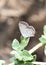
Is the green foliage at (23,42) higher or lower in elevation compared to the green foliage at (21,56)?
higher

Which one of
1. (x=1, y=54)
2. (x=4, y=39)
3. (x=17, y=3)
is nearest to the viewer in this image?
(x=1, y=54)

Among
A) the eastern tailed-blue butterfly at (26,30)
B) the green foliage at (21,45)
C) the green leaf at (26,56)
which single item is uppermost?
the eastern tailed-blue butterfly at (26,30)

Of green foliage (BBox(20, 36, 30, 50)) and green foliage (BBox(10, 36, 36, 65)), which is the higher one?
green foliage (BBox(20, 36, 30, 50))

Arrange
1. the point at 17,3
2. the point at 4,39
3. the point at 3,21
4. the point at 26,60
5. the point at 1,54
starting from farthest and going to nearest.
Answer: the point at 17,3 < the point at 3,21 < the point at 4,39 < the point at 1,54 < the point at 26,60

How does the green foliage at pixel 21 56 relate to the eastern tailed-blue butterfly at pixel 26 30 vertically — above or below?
below

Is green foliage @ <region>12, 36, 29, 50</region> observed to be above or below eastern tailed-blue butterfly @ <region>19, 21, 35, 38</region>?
below

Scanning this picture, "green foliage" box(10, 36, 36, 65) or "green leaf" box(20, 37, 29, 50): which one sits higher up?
"green leaf" box(20, 37, 29, 50)

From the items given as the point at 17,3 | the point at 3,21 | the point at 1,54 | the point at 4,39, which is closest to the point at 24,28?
the point at 1,54

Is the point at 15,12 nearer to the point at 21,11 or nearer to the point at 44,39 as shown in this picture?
the point at 21,11

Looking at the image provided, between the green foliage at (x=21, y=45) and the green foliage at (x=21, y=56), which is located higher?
the green foliage at (x=21, y=45)

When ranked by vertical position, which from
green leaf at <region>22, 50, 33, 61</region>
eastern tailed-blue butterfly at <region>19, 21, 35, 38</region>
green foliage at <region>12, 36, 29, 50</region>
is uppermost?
eastern tailed-blue butterfly at <region>19, 21, 35, 38</region>

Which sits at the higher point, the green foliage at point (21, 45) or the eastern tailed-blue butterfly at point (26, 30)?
the eastern tailed-blue butterfly at point (26, 30)
